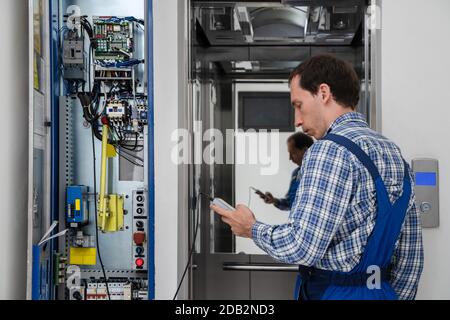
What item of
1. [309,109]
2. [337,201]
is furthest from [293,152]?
[337,201]

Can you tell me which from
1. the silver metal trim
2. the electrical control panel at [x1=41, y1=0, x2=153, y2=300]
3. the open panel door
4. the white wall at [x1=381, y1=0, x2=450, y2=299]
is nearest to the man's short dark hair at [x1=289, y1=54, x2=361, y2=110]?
the white wall at [x1=381, y1=0, x2=450, y2=299]

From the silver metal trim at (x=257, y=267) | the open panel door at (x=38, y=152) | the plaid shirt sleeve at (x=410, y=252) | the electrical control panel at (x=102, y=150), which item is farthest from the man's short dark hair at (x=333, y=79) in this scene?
the silver metal trim at (x=257, y=267)

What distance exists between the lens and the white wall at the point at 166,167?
2.20 metres

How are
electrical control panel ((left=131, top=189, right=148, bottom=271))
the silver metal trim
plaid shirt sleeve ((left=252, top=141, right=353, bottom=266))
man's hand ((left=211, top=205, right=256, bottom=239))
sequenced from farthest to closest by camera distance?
A: the silver metal trim < electrical control panel ((left=131, top=189, right=148, bottom=271)) < man's hand ((left=211, top=205, right=256, bottom=239)) < plaid shirt sleeve ((left=252, top=141, right=353, bottom=266))

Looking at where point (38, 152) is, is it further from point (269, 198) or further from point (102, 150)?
point (269, 198)

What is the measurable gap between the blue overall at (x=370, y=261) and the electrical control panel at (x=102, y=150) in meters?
1.30

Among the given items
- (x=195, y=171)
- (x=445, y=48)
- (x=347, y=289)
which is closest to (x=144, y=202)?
(x=195, y=171)

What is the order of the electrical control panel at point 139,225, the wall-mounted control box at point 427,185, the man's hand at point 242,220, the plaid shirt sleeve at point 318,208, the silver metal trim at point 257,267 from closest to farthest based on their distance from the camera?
Answer: the plaid shirt sleeve at point 318,208 < the man's hand at point 242,220 < the wall-mounted control box at point 427,185 < the electrical control panel at point 139,225 < the silver metal trim at point 257,267

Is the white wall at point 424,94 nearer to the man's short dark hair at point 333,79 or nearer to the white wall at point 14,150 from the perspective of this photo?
the man's short dark hair at point 333,79

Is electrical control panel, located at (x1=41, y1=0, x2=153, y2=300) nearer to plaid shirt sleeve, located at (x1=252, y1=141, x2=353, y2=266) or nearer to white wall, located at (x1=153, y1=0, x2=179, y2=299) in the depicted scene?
white wall, located at (x1=153, y1=0, x2=179, y2=299)

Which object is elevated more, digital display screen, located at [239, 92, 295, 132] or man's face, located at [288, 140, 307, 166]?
digital display screen, located at [239, 92, 295, 132]

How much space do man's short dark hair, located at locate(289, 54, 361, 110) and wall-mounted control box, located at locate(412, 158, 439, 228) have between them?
29.1 inches

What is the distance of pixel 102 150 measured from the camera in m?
2.53

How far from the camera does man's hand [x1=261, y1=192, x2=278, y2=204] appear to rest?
9.87 feet
